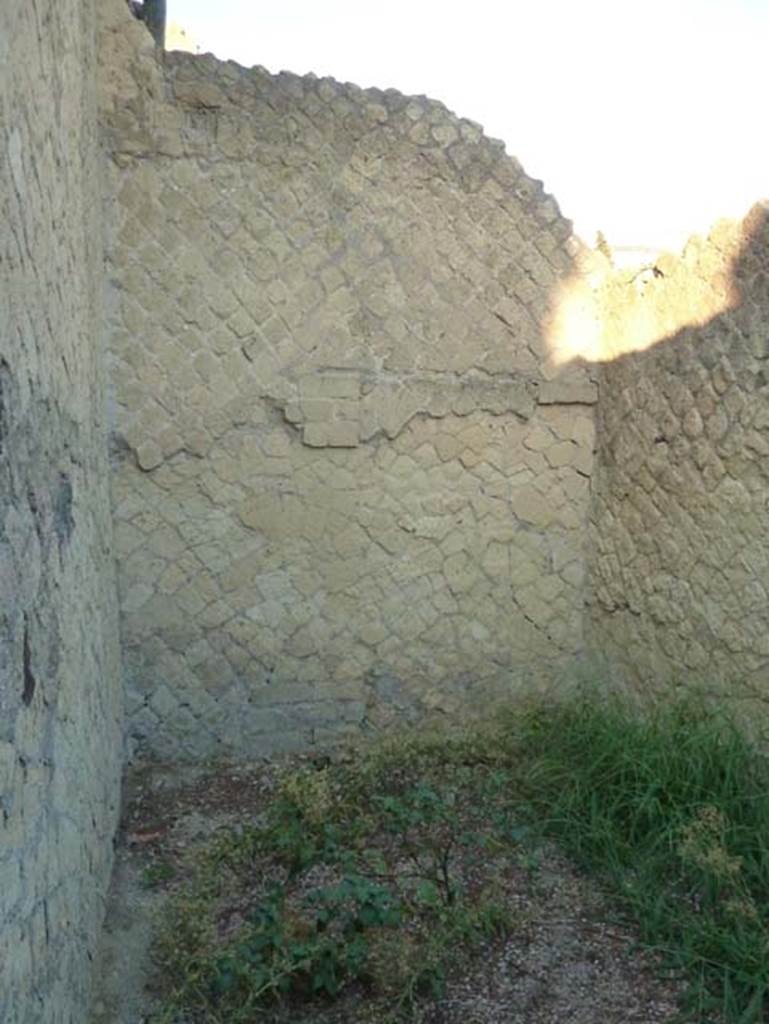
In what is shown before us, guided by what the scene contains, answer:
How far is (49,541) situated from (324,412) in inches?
81.9

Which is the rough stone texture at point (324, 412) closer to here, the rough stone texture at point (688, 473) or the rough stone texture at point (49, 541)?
the rough stone texture at point (688, 473)

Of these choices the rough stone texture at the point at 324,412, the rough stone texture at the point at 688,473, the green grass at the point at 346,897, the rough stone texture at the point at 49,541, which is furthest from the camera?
the rough stone texture at the point at 324,412

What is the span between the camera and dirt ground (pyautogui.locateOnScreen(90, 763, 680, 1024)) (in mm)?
2715

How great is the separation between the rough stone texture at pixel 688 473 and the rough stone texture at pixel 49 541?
7.01ft

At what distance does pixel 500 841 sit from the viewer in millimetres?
3469

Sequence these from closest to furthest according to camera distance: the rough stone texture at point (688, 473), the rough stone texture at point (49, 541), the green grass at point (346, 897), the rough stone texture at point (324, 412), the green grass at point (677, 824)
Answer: the rough stone texture at point (49, 541)
the green grass at point (346, 897)
the green grass at point (677, 824)
the rough stone texture at point (688, 473)
the rough stone texture at point (324, 412)

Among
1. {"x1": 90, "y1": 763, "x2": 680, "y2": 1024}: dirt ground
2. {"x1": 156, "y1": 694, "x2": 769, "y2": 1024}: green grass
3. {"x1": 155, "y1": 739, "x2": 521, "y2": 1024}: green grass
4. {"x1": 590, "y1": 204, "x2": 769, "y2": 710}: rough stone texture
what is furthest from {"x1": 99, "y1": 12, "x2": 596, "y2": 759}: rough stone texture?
{"x1": 90, "y1": 763, "x2": 680, "y2": 1024}: dirt ground

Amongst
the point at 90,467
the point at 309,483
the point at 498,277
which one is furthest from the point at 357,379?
the point at 90,467

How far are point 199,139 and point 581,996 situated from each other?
10.2ft

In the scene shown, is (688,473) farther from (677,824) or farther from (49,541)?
(49,541)

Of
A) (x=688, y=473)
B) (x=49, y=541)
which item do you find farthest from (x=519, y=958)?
(x=688, y=473)

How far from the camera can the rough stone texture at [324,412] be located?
13.4 ft

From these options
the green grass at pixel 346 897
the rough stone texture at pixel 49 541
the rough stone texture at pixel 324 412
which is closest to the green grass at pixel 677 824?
the green grass at pixel 346 897

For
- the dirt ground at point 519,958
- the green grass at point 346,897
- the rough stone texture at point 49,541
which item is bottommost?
the dirt ground at point 519,958
